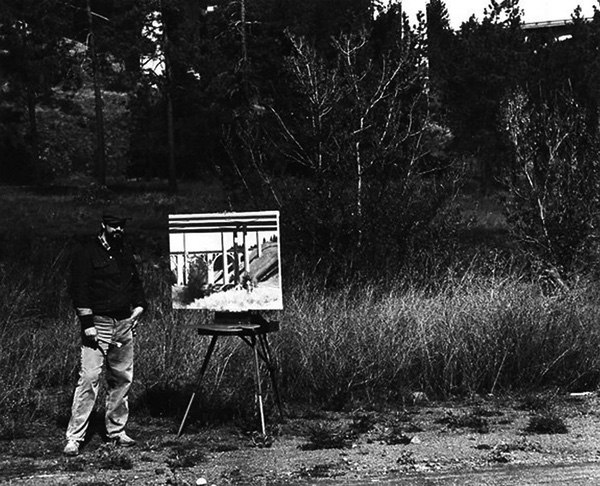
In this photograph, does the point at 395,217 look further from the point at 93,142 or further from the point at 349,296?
the point at 93,142

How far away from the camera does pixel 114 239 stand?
8305 millimetres

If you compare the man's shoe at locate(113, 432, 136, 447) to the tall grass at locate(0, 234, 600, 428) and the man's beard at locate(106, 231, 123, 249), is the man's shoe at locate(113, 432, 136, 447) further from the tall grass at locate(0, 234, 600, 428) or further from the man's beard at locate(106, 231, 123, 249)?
the man's beard at locate(106, 231, 123, 249)

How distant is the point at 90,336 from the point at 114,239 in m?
0.86

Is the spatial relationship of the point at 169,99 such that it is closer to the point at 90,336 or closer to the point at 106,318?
the point at 106,318

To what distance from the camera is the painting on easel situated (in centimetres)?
859

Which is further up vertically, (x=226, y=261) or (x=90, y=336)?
(x=226, y=261)

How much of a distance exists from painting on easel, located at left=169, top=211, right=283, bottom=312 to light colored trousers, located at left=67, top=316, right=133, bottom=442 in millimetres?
702

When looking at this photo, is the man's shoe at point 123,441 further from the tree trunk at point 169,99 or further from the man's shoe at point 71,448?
the tree trunk at point 169,99

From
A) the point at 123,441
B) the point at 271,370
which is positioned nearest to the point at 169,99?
the point at 271,370

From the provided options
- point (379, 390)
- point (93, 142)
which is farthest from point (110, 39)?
point (379, 390)

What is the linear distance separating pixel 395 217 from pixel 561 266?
2633 millimetres

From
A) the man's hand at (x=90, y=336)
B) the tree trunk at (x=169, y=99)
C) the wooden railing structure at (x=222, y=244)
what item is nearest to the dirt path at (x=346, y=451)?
the man's hand at (x=90, y=336)

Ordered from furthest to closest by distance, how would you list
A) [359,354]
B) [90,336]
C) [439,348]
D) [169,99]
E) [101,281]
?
1. [169,99]
2. [439,348]
3. [359,354]
4. [101,281]
5. [90,336]

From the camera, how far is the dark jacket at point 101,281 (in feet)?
26.5
